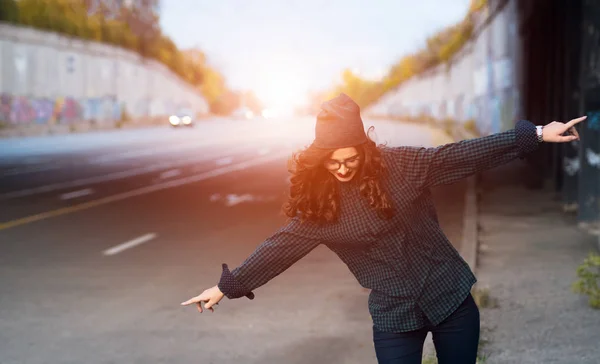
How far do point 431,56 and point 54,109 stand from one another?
119 feet

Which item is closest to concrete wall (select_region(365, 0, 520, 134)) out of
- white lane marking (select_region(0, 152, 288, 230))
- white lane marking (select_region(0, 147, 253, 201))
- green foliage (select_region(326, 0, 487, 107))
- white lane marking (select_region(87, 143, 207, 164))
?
green foliage (select_region(326, 0, 487, 107))

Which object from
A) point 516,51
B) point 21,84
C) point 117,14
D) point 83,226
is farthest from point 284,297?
point 117,14

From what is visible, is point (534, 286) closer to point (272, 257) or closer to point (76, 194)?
point (272, 257)

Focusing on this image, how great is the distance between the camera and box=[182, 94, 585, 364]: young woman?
420 cm

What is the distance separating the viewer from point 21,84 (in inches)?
2569

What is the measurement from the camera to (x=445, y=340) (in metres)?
4.42

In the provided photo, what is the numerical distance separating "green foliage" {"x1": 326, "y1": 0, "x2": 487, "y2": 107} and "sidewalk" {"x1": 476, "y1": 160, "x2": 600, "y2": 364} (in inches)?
94.2

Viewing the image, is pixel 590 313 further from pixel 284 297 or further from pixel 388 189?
pixel 388 189

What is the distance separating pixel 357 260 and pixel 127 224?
1167 centimetres

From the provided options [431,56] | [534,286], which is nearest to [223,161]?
[534,286]

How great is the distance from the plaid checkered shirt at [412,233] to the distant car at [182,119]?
72557mm

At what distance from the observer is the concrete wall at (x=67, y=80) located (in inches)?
2507

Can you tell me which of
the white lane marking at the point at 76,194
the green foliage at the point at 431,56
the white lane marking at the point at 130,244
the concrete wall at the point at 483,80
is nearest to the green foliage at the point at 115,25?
the green foliage at the point at 431,56

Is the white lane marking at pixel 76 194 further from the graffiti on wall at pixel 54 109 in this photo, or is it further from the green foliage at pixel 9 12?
the green foliage at pixel 9 12
